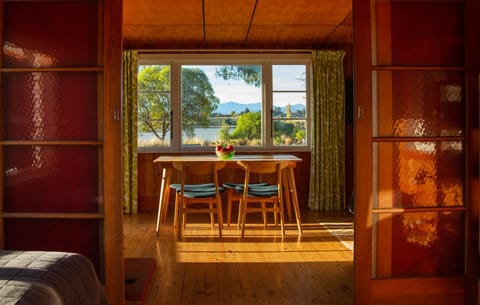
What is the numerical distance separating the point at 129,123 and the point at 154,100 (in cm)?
50

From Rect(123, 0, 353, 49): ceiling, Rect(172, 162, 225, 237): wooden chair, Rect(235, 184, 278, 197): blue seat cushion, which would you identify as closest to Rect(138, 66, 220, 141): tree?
Rect(123, 0, 353, 49): ceiling

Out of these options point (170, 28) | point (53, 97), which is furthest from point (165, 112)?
point (53, 97)

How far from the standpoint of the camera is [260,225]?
5332mm

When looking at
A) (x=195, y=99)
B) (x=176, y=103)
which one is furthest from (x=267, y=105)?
(x=176, y=103)

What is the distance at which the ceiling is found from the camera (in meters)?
4.65

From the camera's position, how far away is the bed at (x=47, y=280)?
4.68 feet

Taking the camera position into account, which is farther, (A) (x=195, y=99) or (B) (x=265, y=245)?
(A) (x=195, y=99)

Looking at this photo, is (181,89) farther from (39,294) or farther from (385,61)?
(39,294)

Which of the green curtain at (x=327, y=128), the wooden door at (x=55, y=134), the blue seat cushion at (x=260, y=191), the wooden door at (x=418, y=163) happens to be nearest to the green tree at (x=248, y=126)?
the green curtain at (x=327, y=128)

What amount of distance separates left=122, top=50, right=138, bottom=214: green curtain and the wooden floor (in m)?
0.78

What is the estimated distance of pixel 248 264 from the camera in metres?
3.75

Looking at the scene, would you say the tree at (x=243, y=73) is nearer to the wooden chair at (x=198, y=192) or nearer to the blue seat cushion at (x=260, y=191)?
the blue seat cushion at (x=260, y=191)

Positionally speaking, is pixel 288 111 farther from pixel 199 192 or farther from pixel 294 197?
pixel 199 192

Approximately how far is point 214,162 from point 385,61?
2.31 m
